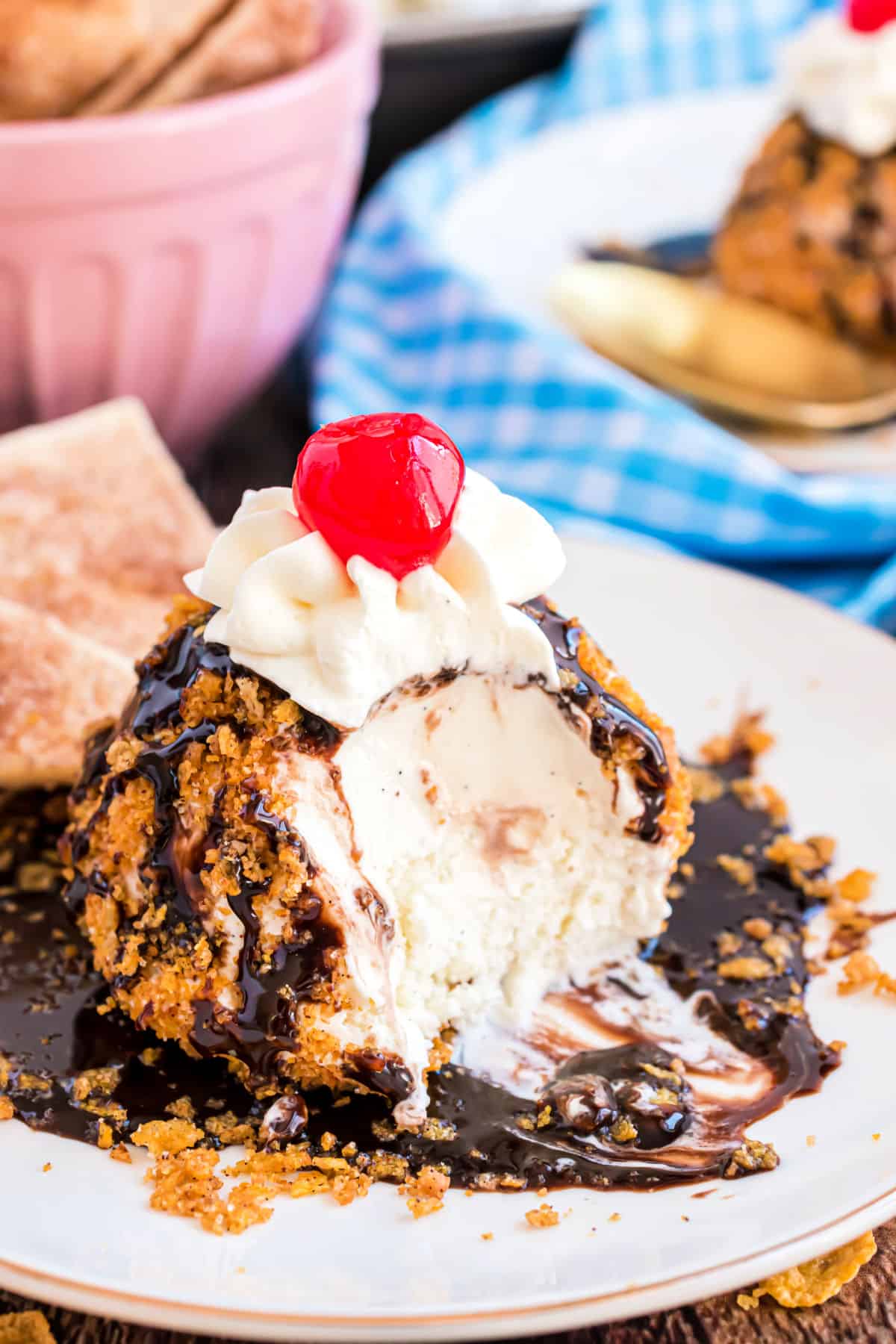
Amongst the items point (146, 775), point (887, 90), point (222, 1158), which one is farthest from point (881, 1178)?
point (887, 90)

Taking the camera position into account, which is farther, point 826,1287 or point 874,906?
point 874,906

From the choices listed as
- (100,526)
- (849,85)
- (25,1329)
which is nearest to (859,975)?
(25,1329)

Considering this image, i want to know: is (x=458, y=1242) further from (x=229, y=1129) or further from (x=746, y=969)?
(x=746, y=969)

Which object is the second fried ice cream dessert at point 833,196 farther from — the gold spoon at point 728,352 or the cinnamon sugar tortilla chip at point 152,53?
the cinnamon sugar tortilla chip at point 152,53

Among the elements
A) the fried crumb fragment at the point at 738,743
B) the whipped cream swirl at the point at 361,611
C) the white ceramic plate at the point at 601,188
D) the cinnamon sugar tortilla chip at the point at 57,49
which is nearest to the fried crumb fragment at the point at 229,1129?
the whipped cream swirl at the point at 361,611

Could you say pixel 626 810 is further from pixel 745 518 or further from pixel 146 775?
pixel 745 518

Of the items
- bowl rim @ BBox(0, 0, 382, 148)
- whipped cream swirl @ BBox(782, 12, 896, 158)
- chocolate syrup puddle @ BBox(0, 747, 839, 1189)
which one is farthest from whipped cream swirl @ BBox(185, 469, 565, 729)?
whipped cream swirl @ BBox(782, 12, 896, 158)
